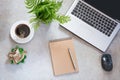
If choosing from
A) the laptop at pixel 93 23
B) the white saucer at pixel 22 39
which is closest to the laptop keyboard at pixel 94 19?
the laptop at pixel 93 23

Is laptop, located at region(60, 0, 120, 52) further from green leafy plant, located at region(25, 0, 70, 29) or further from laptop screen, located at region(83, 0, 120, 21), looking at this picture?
green leafy plant, located at region(25, 0, 70, 29)

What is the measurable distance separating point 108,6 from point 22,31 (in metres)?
0.42

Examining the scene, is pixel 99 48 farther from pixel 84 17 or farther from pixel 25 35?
pixel 25 35

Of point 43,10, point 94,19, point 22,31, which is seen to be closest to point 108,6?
point 94,19

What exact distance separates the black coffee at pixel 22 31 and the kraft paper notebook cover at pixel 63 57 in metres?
0.12

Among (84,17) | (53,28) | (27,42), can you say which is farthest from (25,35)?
(84,17)

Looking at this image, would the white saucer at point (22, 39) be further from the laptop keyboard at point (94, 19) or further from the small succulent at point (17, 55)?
the laptop keyboard at point (94, 19)

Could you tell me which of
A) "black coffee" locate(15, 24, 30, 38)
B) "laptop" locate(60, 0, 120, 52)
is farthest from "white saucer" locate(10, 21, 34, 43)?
"laptop" locate(60, 0, 120, 52)

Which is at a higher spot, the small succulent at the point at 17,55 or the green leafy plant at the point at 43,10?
the green leafy plant at the point at 43,10

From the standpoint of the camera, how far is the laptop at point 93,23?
1.08 metres

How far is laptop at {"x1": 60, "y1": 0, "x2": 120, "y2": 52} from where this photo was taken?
1.08 m

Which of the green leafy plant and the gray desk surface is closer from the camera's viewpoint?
the green leafy plant

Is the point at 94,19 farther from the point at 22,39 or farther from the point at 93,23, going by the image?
the point at 22,39

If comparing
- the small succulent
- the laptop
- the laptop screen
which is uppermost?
the laptop screen
